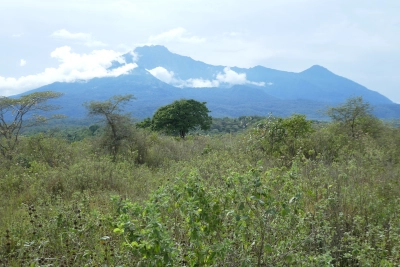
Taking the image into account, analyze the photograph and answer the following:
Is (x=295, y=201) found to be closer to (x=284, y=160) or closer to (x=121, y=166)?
(x=284, y=160)

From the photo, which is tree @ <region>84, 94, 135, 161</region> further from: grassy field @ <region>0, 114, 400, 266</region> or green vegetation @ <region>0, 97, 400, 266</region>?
grassy field @ <region>0, 114, 400, 266</region>

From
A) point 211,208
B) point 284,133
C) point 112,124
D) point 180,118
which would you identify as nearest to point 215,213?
point 211,208

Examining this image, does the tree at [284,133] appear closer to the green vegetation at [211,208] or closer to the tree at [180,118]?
the green vegetation at [211,208]

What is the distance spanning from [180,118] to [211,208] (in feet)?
80.4

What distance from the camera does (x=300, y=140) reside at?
987 cm

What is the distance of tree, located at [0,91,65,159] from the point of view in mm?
11781

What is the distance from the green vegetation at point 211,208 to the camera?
2656 millimetres

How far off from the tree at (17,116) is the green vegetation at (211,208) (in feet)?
1.31

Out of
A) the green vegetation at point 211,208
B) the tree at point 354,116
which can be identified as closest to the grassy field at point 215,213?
the green vegetation at point 211,208

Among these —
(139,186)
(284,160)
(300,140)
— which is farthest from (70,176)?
(300,140)

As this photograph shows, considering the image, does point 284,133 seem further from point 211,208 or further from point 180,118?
point 180,118

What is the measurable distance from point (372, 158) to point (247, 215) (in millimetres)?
6091

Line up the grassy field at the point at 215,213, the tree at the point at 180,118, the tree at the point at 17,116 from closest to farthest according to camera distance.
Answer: the grassy field at the point at 215,213
the tree at the point at 17,116
the tree at the point at 180,118

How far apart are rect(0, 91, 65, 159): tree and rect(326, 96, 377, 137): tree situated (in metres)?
12.0
